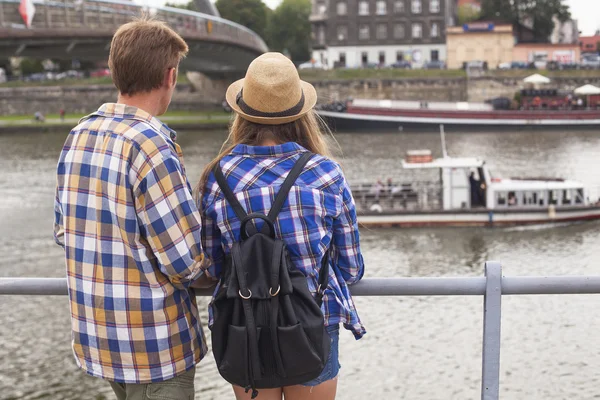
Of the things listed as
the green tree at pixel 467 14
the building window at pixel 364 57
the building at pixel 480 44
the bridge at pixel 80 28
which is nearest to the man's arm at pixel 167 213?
the bridge at pixel 80 28

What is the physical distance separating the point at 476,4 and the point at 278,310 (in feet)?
264

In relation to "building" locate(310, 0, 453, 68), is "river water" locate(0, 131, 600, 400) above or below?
below

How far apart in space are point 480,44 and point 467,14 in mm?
17618

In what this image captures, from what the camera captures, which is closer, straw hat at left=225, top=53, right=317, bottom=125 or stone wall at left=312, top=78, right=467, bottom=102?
straw hat at left=225, top=53, right=317, bottom=125

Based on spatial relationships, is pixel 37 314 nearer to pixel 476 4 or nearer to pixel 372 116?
pixel 372 116

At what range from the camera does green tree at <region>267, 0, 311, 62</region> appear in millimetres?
66188

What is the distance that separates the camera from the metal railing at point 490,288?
2371 millimetres

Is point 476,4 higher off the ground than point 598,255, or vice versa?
point 476,4

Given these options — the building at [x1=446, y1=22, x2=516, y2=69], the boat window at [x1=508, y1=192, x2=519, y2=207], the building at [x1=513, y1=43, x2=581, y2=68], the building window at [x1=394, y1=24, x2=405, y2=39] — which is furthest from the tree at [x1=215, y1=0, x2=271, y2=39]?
the boat window at [x1=508, y1=192, x2=519, y2=207]

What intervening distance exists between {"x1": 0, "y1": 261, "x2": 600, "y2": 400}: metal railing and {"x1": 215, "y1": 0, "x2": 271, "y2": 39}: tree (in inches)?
2468

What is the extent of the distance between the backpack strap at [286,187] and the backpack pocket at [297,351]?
29 centimetres

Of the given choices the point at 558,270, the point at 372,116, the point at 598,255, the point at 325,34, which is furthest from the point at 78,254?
the point at 325,34

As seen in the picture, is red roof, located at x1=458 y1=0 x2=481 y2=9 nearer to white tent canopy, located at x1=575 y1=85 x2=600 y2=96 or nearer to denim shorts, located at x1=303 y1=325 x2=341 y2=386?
white tent canopy, located at x1=575 y1=85 x2=600 y2=96

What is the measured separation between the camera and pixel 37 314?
42.4 feet
